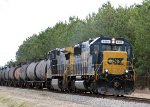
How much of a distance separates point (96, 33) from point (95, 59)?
91.2 feet

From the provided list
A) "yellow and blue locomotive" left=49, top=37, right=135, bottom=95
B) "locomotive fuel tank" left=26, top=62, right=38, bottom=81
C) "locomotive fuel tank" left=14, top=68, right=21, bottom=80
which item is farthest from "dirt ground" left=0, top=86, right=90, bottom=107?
"locomotive fuel tank" left=14, top=68, right=21, bottom=80

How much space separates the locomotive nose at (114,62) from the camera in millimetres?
30422

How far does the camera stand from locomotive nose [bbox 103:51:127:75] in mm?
30422

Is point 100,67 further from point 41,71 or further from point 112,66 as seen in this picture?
point 41,71

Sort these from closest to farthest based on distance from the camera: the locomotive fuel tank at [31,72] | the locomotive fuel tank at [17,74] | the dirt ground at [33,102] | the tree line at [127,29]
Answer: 1. the dirt ground at [33,102]
2. the tree line at [127,29]
3. the locomotive fuel tank at [31,72]
4. the locomotive fuel tank at [17,74]

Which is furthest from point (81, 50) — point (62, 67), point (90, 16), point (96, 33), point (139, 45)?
point (90, 16)

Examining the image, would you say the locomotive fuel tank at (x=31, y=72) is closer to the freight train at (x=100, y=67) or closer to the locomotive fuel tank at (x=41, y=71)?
the locomotive fuel tank at (x=41, y=71)

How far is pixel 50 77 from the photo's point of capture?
139 feet

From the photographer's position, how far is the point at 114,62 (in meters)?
30.5

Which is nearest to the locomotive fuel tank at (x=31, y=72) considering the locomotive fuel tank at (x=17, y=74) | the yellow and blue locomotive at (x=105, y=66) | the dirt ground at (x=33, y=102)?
the locomotive fuel tank at (x=17, y=74)

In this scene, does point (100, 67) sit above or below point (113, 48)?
below

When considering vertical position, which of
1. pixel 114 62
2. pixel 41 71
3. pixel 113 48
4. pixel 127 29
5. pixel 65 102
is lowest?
pixel 65 102

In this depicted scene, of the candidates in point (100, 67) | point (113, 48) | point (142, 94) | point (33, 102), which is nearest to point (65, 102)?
point (33, 102)

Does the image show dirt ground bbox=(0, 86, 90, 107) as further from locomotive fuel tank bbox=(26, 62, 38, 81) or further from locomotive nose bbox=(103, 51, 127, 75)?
locomotive fuel tank bbox=(26, 62, 38, 81)
